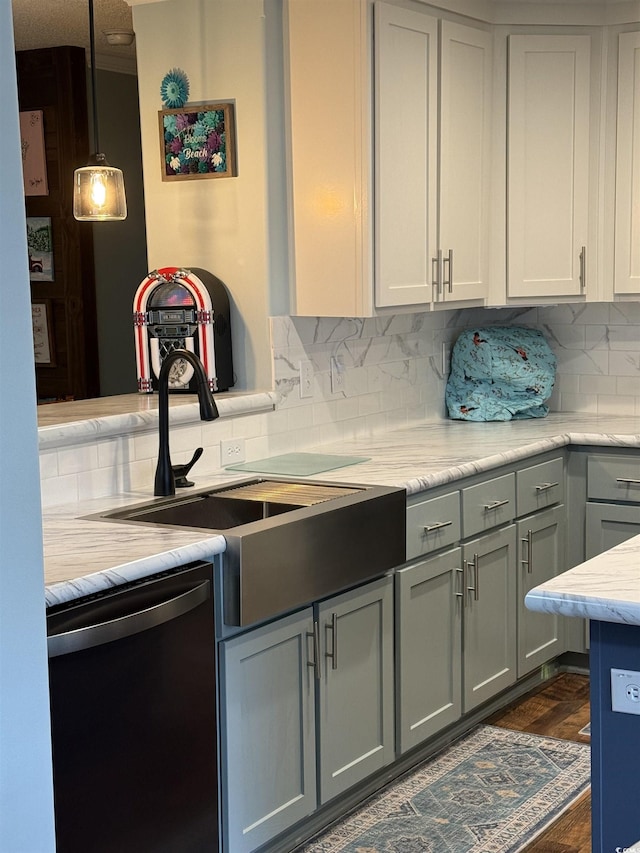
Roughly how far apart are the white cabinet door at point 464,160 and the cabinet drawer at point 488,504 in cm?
74

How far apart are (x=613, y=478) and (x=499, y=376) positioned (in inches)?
28.5

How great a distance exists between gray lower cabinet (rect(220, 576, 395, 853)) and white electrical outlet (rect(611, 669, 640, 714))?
3.18ft

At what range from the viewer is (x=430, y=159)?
13.0 feet

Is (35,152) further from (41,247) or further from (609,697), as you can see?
(609,697)

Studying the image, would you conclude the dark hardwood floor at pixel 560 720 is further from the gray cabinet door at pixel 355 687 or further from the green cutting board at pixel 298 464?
the green cutting board at pixel 298 464

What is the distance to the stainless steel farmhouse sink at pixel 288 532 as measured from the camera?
2.65 metres

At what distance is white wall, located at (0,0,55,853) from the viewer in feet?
3.78

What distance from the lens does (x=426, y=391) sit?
4660mm

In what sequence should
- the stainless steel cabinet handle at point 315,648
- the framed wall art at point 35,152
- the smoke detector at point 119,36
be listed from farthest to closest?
the framed wall art at point 35,152 → the smoke detector at point 119,36 → the stainless steel cabinet handle at point 315,648

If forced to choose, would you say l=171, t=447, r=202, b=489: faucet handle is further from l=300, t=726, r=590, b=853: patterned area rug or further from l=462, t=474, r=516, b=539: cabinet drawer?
l=300, t=726, r=590, b=853: patterned area rug

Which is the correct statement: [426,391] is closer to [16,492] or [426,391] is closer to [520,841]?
[520,841]

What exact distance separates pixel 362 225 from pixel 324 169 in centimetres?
23

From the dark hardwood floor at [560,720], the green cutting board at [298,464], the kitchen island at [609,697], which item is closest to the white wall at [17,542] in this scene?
the kitchen island at [609,697]

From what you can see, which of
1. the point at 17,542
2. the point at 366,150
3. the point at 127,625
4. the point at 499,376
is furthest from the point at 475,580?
the point at 17,542
